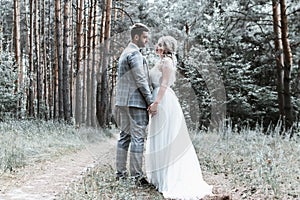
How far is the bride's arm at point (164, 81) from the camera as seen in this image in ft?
15.0

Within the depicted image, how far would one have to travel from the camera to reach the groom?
4676 mm

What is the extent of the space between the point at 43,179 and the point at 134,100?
1728 mm

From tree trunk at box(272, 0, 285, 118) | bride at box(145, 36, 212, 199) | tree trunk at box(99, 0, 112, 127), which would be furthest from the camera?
tree trunk at box(99, 0, 112, 127)

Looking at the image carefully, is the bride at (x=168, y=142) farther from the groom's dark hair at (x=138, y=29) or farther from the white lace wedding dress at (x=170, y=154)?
the groom's dark hair at (x=138, y=29)

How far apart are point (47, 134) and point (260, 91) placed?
22.7ft

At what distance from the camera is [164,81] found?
457cm

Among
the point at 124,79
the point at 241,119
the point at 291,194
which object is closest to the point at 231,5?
the point at 241,119

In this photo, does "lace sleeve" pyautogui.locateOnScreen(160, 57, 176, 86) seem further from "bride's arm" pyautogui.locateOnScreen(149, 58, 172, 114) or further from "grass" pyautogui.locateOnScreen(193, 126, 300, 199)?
"grass" pyautogui.locateOnScreen(193, 126, 300, 199)

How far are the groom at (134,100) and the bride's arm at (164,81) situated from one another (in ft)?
0.30

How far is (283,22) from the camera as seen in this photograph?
31.4 feet

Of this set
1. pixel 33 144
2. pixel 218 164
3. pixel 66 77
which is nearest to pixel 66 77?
pixel 66 77

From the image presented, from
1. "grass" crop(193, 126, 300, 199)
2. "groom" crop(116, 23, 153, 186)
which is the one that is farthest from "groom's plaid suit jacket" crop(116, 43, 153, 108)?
"grass" crop(193, 126, 300, 199)

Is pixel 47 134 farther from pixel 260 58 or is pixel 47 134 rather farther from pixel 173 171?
pixel 260 58

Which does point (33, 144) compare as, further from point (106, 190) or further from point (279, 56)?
point (279, 56)
